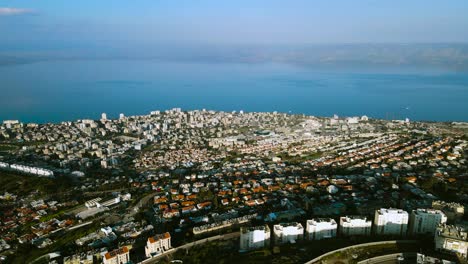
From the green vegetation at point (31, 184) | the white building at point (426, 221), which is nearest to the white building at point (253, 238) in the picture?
the white building at point (426, 221)

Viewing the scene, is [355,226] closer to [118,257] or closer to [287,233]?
[287,233]

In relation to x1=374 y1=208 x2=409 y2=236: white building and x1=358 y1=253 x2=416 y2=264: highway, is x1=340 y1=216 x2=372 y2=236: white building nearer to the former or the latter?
x1=374 y1=208 x2=409 y2=236: white building

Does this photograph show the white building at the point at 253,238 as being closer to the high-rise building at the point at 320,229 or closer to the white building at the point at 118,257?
the high-rise building at the point at 320,229

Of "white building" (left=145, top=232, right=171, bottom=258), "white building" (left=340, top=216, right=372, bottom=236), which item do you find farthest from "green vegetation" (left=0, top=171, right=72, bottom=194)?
"white building" (left=340, top=216, right=372, bottom=236)

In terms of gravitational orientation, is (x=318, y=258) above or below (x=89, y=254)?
above

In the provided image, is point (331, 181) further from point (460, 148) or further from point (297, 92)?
point (297, 92)

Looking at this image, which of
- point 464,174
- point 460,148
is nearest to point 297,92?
point 460,148

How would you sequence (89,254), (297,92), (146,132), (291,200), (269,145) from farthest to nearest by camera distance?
(297,92)
(146,132)
(269,145)
(291,200)
(89,254)

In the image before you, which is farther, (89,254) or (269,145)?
(269,145)

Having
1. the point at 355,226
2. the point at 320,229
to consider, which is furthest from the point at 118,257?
the point at 355,226
